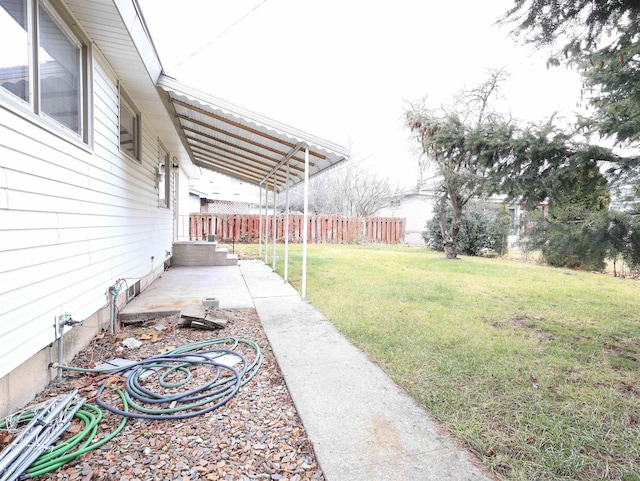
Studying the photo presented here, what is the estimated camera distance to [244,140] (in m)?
5.75

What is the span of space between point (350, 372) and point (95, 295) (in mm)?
2693

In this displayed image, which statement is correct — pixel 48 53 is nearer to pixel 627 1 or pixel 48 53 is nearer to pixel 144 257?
pixel 144 257

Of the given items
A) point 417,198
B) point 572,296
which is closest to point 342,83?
point 417,198

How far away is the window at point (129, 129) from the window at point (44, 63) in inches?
51.9

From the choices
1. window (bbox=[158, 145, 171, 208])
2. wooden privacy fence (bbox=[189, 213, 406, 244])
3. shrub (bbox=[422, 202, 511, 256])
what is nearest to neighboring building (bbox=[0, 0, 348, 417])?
window (bbox=[158, 145, 171, 208])

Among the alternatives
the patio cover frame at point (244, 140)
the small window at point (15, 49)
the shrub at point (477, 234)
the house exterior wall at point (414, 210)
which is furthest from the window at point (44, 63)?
the house exterior wall at point (414, 210)

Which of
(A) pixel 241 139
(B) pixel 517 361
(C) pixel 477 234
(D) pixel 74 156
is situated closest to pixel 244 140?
(A) pixel 241 139

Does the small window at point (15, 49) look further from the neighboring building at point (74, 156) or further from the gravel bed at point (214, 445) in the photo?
the gravel bed at point (214, 445)

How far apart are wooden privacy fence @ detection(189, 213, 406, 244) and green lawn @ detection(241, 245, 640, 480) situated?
994 centimetres

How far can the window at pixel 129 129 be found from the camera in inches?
177

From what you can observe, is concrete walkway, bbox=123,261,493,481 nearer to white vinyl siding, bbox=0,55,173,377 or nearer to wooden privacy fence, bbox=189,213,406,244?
white vinyl siding, bbox=0,55,173,377

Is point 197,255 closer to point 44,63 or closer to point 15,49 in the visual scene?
point 44,63

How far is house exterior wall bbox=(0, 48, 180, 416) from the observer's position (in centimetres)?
208

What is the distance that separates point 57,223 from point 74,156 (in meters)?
0.65
